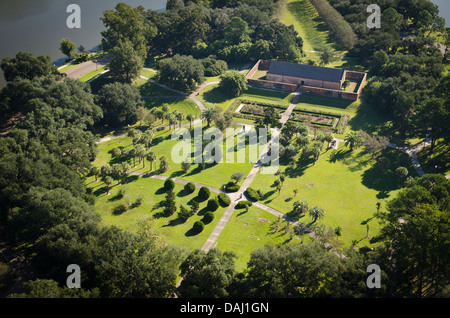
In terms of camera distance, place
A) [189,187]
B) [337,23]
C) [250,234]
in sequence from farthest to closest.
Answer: [337,23] < [189,187] < [250,234]

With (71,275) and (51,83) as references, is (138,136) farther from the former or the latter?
(71,275)

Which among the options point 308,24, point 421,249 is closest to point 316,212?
point 421,249

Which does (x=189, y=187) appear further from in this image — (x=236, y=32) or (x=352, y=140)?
(x=236, y=32)

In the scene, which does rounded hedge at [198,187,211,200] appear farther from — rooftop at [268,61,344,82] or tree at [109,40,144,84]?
rooftop at [268,61,344,82]

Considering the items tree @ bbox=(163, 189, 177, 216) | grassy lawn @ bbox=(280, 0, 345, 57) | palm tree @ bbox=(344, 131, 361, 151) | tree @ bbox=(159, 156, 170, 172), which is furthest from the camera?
grassy lawn @ bbox=(280, 0, 345, 57)

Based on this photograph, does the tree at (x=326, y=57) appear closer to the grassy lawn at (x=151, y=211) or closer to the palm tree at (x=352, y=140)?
the palm tree at (x=352, y=140)

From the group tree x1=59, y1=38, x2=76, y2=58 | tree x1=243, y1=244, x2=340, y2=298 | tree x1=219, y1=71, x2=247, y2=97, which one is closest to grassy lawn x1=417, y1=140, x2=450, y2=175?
tree x1=243, y1=244, x2=340, y2=298

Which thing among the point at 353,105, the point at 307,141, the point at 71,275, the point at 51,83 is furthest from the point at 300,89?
the point at 71,275
